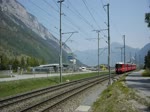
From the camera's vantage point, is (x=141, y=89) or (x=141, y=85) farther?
(x=141, y=85)

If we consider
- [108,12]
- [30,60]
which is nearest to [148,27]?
[108,12]

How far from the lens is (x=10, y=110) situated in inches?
706

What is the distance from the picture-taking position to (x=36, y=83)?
1639 inches

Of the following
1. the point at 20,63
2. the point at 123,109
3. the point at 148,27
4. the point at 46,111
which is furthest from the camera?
the point at 20,63

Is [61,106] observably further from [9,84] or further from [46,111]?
[9,84]

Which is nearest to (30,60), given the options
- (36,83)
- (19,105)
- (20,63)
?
(20,63)

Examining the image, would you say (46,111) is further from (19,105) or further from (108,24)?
(108,24)

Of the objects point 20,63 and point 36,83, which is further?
point 20,63

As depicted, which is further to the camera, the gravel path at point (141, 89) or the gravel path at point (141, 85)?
the gravel path at point (141, 85)

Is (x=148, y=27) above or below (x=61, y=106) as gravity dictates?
above

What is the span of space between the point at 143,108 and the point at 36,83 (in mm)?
26979

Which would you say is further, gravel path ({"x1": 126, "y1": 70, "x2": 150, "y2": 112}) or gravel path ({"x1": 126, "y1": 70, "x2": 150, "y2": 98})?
gravel path ({"x1": 126, "y1": 70, "x2": 150, "y2": 98})

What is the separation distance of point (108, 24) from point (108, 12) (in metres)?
1.70

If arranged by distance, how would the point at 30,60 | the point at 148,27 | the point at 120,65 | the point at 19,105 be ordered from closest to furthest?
1. the point at 19,105
2. the point at 148,27
3. the point at 120,65
4. the point at 30,60
